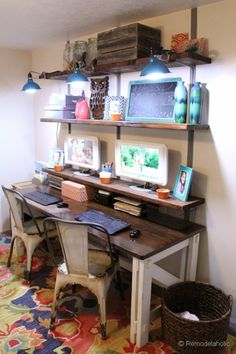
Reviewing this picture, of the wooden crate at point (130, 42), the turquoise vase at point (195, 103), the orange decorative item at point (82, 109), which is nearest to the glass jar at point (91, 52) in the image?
the wooden crate at point (130, 42)

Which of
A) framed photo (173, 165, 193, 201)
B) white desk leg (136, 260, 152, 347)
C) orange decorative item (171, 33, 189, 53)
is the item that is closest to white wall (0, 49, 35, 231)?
orange decorative item (171, 33, 189, 53)

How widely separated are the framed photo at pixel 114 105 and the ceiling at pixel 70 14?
59cm

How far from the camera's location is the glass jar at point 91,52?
272cm

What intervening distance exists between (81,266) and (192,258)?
815 mm

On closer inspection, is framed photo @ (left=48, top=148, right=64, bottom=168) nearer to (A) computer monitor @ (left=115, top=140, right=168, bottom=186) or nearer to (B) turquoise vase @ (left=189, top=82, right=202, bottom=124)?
(A) computer monitor @ (left=115, top=140, right=168, bottom=186)

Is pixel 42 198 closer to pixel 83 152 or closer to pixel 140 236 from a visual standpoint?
pixel 83 152

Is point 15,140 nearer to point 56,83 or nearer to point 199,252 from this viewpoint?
point 56,83

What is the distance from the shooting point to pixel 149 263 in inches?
77.0

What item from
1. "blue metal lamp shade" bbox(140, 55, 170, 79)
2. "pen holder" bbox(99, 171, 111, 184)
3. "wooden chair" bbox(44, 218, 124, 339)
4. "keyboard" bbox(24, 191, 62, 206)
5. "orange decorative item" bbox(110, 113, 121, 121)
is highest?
"blue metal lamp shade" bbox(140, 55, 170, 79)

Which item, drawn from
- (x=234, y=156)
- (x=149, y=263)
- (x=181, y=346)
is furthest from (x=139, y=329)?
(x=234, y=156)

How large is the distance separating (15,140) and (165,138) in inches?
87.9

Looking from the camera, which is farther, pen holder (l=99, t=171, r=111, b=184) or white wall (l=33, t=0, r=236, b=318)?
pen holder (l=99, t=171, r=111, b=184)

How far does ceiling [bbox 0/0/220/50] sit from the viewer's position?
208 cm

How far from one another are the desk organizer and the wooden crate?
1.11 meters
